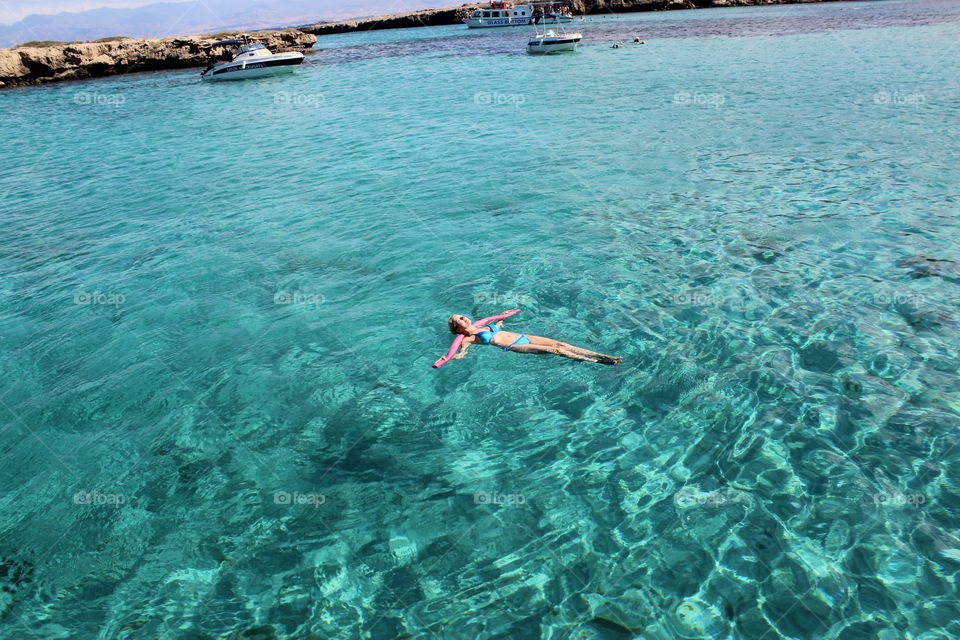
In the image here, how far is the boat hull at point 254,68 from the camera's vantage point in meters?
52.7

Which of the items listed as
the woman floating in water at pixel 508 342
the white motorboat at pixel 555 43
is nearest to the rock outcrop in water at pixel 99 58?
the white motorboat at pixel 555 43

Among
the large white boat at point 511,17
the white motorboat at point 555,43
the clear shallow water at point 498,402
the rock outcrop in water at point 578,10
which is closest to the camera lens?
the clear shallow water at point 498,402

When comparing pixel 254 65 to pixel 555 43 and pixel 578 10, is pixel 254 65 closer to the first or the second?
pixel 555 43

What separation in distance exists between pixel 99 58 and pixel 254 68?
28530mm

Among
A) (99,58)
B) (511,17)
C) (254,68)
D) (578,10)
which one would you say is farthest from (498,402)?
(578,10)

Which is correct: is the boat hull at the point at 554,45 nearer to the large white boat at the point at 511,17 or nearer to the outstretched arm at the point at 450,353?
the large white boat at the point at 511,17

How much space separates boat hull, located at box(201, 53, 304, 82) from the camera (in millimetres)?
52719

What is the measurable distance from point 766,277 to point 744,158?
391 inches

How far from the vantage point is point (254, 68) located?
174 ft

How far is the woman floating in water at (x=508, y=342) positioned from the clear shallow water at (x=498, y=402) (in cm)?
30

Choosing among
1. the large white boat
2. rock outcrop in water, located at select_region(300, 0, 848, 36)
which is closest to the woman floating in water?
the large white boat

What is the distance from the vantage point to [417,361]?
1018cm

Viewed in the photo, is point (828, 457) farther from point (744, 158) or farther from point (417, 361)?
point (744, 158)

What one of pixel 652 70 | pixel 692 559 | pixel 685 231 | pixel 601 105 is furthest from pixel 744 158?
pixel 652 70
